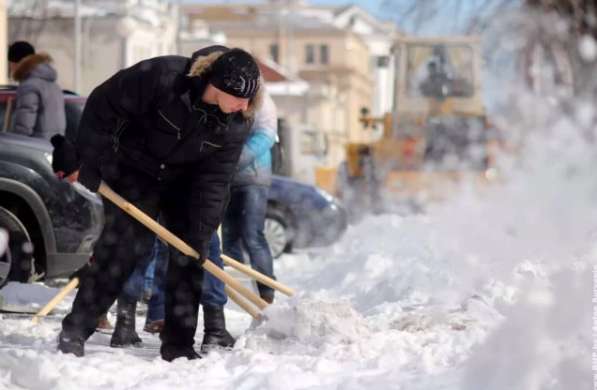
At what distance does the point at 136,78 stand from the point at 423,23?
25265 millimetres

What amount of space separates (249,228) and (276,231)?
5.82 m

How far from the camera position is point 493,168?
22484 millimetres

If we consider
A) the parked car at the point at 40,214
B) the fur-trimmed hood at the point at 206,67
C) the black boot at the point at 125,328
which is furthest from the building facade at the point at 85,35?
the fur-trimmed hood at the point at 206,67

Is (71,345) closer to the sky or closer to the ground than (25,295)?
closer to the sky

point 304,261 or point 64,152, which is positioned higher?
point 64,152

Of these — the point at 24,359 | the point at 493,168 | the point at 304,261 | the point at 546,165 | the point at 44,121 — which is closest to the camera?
the point at 24,359

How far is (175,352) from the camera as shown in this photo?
6672mm

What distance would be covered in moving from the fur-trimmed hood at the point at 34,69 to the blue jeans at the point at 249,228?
2.02 metres

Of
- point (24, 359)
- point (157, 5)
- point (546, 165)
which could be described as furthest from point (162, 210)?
point (157, 5)

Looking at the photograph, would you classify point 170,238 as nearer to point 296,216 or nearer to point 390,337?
point 390,337

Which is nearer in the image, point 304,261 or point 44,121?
point 44,121

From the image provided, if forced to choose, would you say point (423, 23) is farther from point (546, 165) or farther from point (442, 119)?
point (442, 119)

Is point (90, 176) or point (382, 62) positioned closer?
point (90, 176)

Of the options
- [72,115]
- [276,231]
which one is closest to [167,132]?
[72,115]
